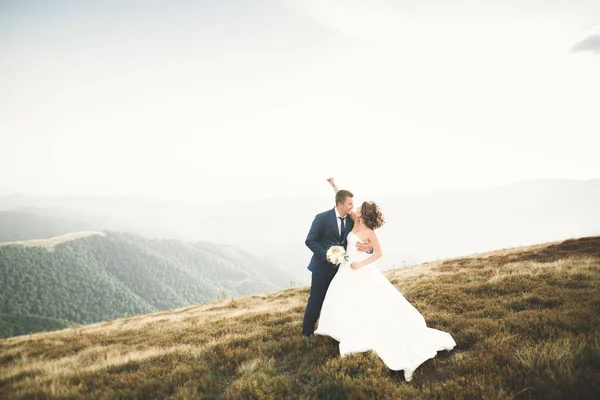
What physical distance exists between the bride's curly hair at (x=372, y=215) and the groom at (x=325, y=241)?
1.13ft

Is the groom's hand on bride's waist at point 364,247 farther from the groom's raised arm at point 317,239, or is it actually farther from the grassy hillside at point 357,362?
the grassy hillside at point 357,362

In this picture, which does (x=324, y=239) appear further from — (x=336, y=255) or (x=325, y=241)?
(x=336, y=255)

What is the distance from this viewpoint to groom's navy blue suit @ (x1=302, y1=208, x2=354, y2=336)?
693 cm

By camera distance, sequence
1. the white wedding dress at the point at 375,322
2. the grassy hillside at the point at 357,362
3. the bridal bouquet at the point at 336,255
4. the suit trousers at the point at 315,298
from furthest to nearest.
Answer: the suit trousers at the point at 315,298
the bridal bouquet at the point at 336,255
the white wedding dress at the point at 375,322
the grassy hillside at the point at 357,362

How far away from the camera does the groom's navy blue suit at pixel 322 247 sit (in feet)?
22.7

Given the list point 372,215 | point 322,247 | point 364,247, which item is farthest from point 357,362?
point 372,215

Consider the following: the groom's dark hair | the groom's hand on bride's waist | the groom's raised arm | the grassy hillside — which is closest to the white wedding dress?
the groom's hand on bride's waist

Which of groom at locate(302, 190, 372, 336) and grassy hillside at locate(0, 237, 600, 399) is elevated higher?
groom at locate(302, 190, 372, 336)

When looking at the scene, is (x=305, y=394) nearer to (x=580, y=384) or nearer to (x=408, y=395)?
(x=408, y=395)

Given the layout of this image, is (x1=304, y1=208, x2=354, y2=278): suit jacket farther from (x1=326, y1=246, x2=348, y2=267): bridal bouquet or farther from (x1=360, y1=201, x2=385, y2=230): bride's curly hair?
(x1=360, y1=201, x2=385, y2=230): bride's curly hair

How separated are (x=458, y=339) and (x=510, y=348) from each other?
1.06m

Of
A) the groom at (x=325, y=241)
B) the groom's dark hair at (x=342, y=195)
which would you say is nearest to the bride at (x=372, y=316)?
the groom at (x=325, y=241)

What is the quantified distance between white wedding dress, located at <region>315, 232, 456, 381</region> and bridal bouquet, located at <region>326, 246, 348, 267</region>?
40 centimetres

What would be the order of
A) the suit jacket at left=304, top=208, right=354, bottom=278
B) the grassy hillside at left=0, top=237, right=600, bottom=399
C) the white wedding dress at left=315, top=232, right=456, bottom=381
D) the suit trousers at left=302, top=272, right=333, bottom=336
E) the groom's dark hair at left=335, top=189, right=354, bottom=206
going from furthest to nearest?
the suit trousers at left=302, top=272, right=333, bottom=336, the suit jacket at left=304, top=208, right=354, bottom=278, the groom's dark hair at left=335, top=189, right=354, bottom=206, the white wedding dress at left=315, top=232, right=456, bottom=381, the grassy hillside at left=0, top=237, right=600, bottom=399
